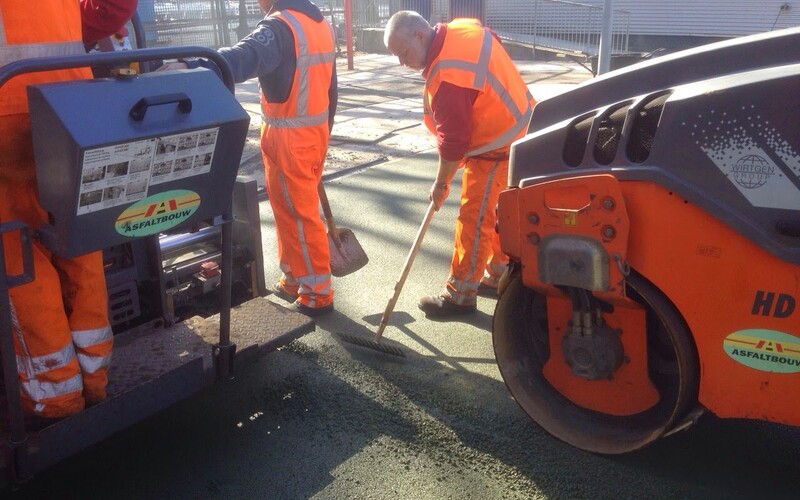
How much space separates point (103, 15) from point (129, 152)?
28.6 inches

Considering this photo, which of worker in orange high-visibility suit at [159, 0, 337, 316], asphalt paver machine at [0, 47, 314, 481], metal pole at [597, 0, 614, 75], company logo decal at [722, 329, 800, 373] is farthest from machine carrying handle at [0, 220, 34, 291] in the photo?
metal pole at [597, 0, 614, 75]

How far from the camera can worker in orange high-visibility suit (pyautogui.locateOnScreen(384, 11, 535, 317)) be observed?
379cm

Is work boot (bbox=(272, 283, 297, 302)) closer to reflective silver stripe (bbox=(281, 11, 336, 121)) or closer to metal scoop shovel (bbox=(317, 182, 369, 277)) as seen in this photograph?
metal scoop shovel (bbox=(317, 182, 369, 277))

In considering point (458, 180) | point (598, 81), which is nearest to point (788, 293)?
point (598, 81)

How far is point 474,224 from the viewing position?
164 inches

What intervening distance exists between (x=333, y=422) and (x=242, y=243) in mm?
1216

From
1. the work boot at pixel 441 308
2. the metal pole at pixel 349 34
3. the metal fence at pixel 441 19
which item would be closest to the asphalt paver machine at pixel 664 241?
the work boot at pixel 441 308

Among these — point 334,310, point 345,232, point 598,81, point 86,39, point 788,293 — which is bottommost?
point 334,310

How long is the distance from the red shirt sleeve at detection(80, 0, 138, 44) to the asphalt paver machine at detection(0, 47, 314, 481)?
29 cm

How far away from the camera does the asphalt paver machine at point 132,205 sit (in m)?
2.12

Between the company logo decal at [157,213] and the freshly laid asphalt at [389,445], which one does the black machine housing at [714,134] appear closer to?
the freshly laid asphalt at [389,445]

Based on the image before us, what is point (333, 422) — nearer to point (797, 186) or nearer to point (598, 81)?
point (598, 81)

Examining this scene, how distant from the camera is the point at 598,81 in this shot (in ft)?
8.96

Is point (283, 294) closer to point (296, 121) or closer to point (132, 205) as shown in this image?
point (296, 121)
